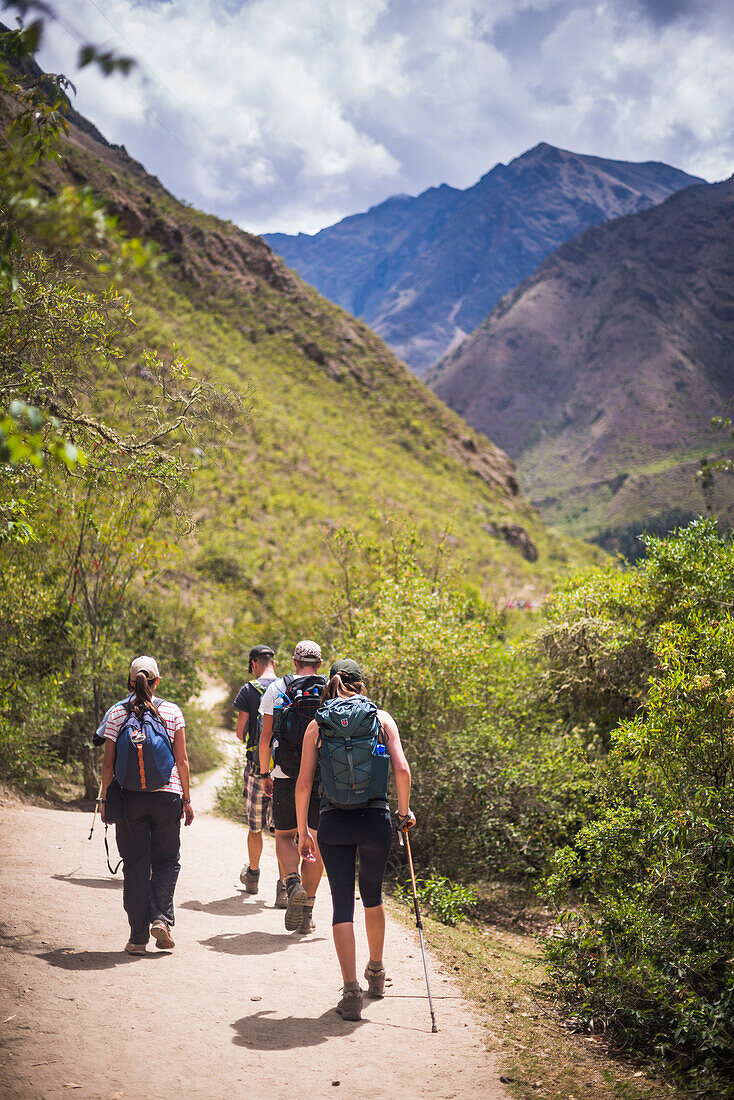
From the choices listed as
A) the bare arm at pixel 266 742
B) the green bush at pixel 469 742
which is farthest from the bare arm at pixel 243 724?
the green bush at pixel 469 742

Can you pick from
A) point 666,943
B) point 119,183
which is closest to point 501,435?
point 119,183

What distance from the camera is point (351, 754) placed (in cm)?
400

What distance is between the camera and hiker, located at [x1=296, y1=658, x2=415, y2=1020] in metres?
3.97

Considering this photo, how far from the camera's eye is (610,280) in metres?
149

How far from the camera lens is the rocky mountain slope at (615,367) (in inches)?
3947

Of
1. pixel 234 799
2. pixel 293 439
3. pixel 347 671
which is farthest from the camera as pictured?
pixel 293 439

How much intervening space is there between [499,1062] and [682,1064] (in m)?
0.91

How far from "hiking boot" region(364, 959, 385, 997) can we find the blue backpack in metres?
1.59

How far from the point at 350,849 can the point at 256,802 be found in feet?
7.51

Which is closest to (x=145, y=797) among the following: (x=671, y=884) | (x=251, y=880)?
(x=251, y=880)

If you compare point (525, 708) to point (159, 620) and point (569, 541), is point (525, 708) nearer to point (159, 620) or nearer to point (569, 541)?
point (159, 620)

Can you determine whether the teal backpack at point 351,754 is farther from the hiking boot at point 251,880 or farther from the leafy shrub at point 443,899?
the leafy shrub at point 443,899

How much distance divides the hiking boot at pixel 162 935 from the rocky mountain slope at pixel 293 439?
32.7 ft

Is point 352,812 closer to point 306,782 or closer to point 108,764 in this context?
point 306,782
